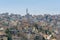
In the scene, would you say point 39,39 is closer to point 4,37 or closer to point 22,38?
point 22,38

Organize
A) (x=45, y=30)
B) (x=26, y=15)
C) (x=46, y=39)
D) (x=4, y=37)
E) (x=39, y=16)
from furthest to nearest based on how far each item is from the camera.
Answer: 1. (x=39, y=16)
2. (x=26, y=15)
3. (x=45, y=30)
4. (x=46, y=39)
5. (x=4, y=37)

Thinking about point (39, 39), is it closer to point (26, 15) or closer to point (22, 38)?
point (22, 38)

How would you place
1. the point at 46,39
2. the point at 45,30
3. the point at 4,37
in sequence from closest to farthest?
the point at 4,37 < the point at 46,39 < the point at 45,30

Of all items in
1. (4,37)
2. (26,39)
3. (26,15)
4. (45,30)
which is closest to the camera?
(4,37)

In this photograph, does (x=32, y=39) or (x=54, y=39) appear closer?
(x=32, y=39)

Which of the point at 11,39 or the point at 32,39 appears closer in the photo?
the point at 11,39

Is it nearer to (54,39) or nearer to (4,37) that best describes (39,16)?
(54,39)

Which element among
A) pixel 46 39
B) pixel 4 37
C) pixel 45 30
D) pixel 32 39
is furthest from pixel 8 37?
pixel 45 30


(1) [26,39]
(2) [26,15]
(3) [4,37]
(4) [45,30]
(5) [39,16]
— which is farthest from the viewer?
(5) [39,16]

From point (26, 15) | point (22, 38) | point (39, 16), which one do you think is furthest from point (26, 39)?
point (39, 16)
